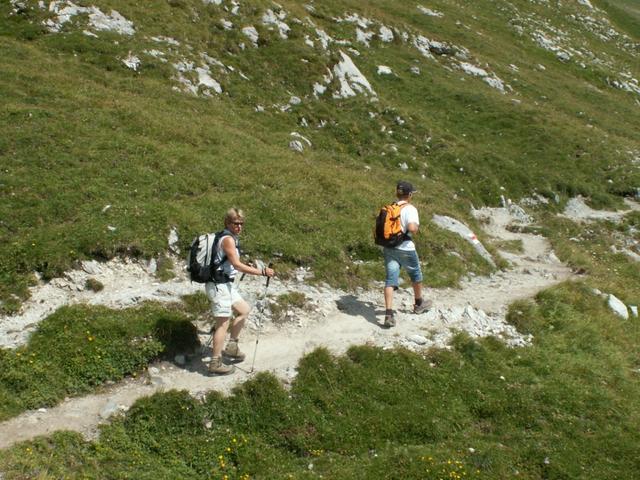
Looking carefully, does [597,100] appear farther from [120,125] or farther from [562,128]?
[120,125]

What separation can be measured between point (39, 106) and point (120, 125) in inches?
142

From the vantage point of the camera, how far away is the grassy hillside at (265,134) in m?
17.0

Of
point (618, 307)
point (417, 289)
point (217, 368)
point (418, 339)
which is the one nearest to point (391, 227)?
point (417, 289)

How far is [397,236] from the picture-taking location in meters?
14.4

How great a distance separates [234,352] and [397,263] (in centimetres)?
546

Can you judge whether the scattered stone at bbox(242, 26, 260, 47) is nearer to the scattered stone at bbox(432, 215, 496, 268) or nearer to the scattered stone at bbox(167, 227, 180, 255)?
the scattered stone at bbox(432, 215, 496, 268)

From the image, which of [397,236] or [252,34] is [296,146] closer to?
[252,34]

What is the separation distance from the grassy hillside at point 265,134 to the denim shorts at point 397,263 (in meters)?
2.70

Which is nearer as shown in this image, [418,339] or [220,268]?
[220,268]

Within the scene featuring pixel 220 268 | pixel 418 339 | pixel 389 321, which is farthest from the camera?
pixel 389 321

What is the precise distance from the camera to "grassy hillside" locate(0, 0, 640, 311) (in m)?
17.0

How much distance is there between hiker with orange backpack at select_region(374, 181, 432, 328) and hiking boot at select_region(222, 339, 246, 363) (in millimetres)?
4542

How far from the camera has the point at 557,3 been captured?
8731 centimetres

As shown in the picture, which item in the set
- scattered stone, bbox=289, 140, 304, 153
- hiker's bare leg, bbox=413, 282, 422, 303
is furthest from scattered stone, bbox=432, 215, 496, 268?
scattered stone, bbox=289, 140, 304, 153
